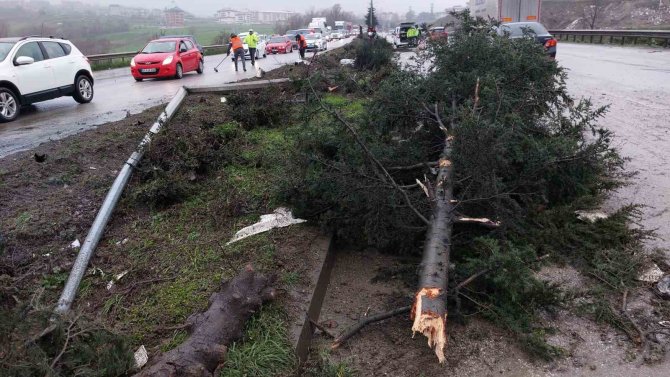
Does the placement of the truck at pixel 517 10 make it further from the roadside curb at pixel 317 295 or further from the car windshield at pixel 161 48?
the roadside curb at pixel 317 295

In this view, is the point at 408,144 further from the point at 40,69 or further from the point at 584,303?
the point at 40,69

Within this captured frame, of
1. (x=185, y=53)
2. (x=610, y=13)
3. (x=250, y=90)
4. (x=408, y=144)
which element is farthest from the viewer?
(x=610, y=13)

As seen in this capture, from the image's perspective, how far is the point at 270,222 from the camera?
189 inches

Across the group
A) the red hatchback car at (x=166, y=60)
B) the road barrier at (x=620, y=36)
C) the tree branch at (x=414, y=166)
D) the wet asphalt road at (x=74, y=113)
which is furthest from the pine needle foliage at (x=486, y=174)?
the road barrier at (x=620, y=36)

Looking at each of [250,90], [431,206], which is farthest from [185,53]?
[431,206]

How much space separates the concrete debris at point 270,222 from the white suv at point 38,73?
356 inches

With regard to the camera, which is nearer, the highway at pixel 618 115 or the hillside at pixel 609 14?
the highway at pixel 618 115

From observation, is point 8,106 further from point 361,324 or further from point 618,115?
point 618,115

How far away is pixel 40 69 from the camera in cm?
1211

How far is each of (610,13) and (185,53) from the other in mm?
64232

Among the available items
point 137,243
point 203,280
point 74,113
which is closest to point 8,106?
point 74,113

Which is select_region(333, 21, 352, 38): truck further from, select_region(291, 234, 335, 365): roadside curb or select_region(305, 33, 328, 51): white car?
select_region(291, 234, 335, 365): roadside curb

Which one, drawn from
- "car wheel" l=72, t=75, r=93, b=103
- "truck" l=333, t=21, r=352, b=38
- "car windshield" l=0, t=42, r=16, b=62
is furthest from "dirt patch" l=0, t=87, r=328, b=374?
"truck" l=333, t=21, r=352, b=38

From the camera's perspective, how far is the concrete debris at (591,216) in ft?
15.6
